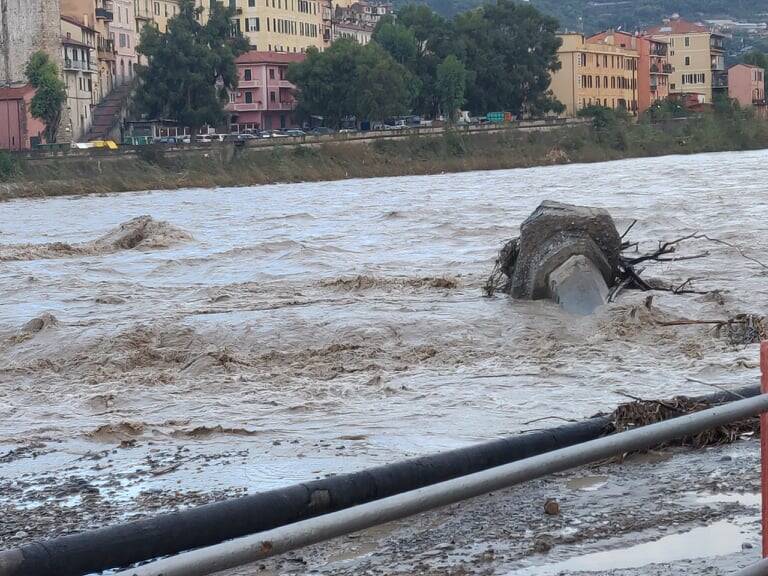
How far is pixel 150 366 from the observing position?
12320mm

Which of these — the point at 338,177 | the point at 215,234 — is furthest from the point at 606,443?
the point at 338,177

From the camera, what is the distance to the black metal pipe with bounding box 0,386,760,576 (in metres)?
4.77

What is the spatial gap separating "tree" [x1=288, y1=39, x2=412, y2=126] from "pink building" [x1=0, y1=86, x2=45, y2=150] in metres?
20.4

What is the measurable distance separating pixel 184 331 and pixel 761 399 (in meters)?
10.6

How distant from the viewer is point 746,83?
521 ft

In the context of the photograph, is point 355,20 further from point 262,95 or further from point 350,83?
point 350,83

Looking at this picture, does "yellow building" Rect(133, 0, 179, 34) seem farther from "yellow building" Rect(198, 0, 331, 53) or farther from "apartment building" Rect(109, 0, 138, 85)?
"yellow building" Rect(198, 0, 331, 53)

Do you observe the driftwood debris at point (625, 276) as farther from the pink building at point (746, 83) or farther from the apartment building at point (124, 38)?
the pink building at point (746, 83)

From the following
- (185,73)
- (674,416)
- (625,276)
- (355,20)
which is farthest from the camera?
(355,20)

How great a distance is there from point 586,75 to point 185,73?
4836cm

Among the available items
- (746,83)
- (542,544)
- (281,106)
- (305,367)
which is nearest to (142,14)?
(281,106)

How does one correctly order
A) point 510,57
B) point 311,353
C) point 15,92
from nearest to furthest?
point 311,353, point 15,92, point 510,57

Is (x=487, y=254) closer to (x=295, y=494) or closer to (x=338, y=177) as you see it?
(x=295, y=494)

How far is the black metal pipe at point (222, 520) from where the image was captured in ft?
15.6
